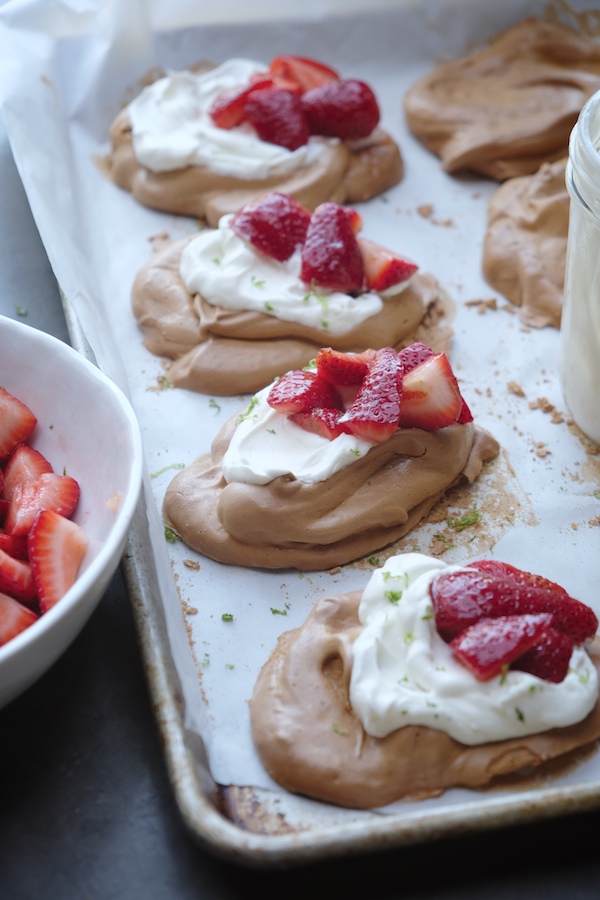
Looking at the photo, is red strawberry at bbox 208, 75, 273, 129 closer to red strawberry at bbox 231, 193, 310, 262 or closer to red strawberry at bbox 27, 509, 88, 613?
red strawberry at bbox 231, 193, 310, 262

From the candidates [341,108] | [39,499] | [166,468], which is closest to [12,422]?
[39,499]

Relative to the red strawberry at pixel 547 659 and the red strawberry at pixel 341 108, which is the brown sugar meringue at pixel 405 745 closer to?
the red strawberry at pixel 547 659

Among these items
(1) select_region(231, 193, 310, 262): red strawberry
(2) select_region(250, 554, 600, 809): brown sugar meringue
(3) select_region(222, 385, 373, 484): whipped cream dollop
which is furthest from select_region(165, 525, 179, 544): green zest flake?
(1) select_region(231, 193, 310, 262): red strawberry

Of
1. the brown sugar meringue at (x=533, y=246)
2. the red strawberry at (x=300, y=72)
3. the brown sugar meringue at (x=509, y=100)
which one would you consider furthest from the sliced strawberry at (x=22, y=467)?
the brown sugar meringue at (x=509, y=100)

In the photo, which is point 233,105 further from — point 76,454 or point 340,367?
point 76,454

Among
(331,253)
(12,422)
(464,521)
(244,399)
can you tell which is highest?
(12,422)

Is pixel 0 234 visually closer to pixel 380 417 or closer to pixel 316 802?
pixel 380 417
